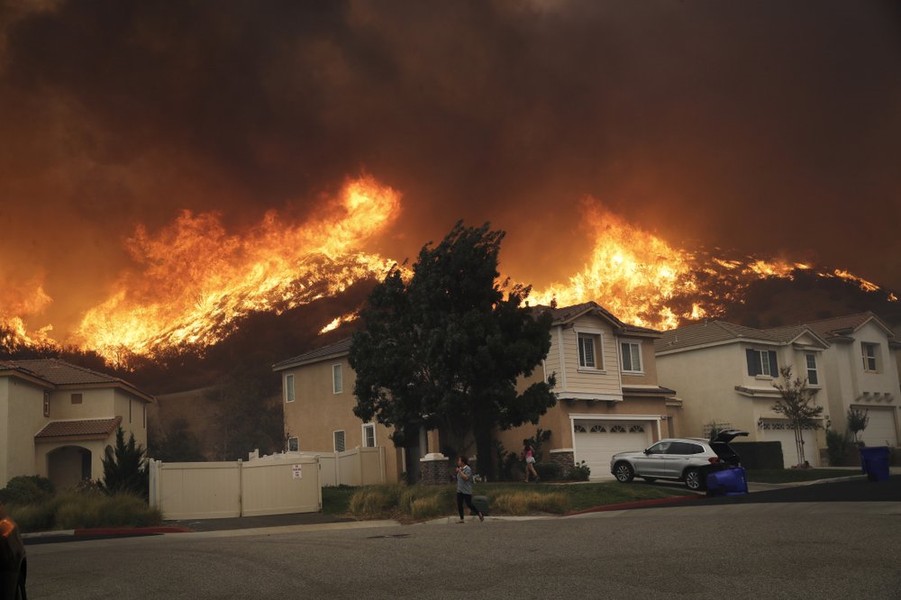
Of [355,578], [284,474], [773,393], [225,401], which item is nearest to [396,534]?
[355,578]

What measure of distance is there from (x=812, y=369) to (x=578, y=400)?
20173 mm

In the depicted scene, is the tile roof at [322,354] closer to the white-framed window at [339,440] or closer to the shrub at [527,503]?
the white-framed window at [339,440]

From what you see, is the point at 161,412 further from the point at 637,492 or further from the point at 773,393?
the point at 637,492

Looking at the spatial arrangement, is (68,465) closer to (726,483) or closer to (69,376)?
(69,376)

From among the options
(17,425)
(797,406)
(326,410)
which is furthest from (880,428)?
(17,425)

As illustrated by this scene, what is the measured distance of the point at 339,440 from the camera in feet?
144

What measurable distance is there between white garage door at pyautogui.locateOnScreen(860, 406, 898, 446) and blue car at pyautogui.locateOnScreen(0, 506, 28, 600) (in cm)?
5549

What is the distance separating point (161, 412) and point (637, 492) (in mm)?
90253

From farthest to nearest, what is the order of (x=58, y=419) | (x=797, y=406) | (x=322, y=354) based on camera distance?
(x=797, y=406)
(x=322, y=354)
(x=58, y=419)

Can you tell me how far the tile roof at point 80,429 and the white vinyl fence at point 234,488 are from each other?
1624 cm

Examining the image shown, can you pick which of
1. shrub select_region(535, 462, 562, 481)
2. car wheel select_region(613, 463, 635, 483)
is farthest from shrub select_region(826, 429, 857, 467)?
shrub select_region(535, 462, 562, 481)

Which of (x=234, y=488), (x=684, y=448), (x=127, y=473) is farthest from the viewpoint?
(x=684, y=448)

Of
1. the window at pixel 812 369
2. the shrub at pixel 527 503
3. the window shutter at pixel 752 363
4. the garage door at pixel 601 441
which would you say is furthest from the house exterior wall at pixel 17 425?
the window at pixel 812 369

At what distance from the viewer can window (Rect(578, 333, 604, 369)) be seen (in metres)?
38.8
